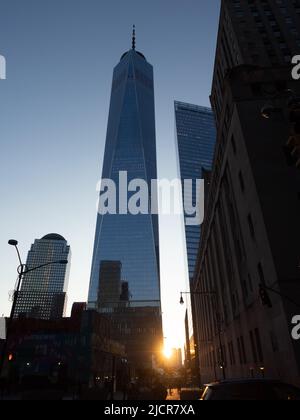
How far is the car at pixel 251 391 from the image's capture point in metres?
6.97

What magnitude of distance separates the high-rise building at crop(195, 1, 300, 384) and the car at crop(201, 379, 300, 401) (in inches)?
322

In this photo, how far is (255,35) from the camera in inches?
2063

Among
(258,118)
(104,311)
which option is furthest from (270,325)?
(104,311)

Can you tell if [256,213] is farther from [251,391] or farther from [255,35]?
[255,35]

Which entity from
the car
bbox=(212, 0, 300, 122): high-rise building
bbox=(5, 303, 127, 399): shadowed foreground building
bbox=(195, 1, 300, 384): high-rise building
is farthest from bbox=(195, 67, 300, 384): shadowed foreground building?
bbox=(5, 303, 127, 399): shadowed foreground building

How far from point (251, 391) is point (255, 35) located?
59.1m

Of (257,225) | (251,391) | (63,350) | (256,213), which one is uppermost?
(256,213)

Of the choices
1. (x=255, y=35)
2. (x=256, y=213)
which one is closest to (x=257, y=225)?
(x=256, y=213)

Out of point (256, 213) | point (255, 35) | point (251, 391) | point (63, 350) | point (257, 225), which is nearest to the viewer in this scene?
point (251, 391)

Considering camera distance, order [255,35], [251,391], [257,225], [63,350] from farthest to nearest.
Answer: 1. [63,350]
2. [255,35]
3. [257,225]
4. [251,391]

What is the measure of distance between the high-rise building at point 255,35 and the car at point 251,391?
49.9 meters

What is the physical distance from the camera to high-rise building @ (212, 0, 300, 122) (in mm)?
49375

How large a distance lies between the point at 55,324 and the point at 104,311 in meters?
112
